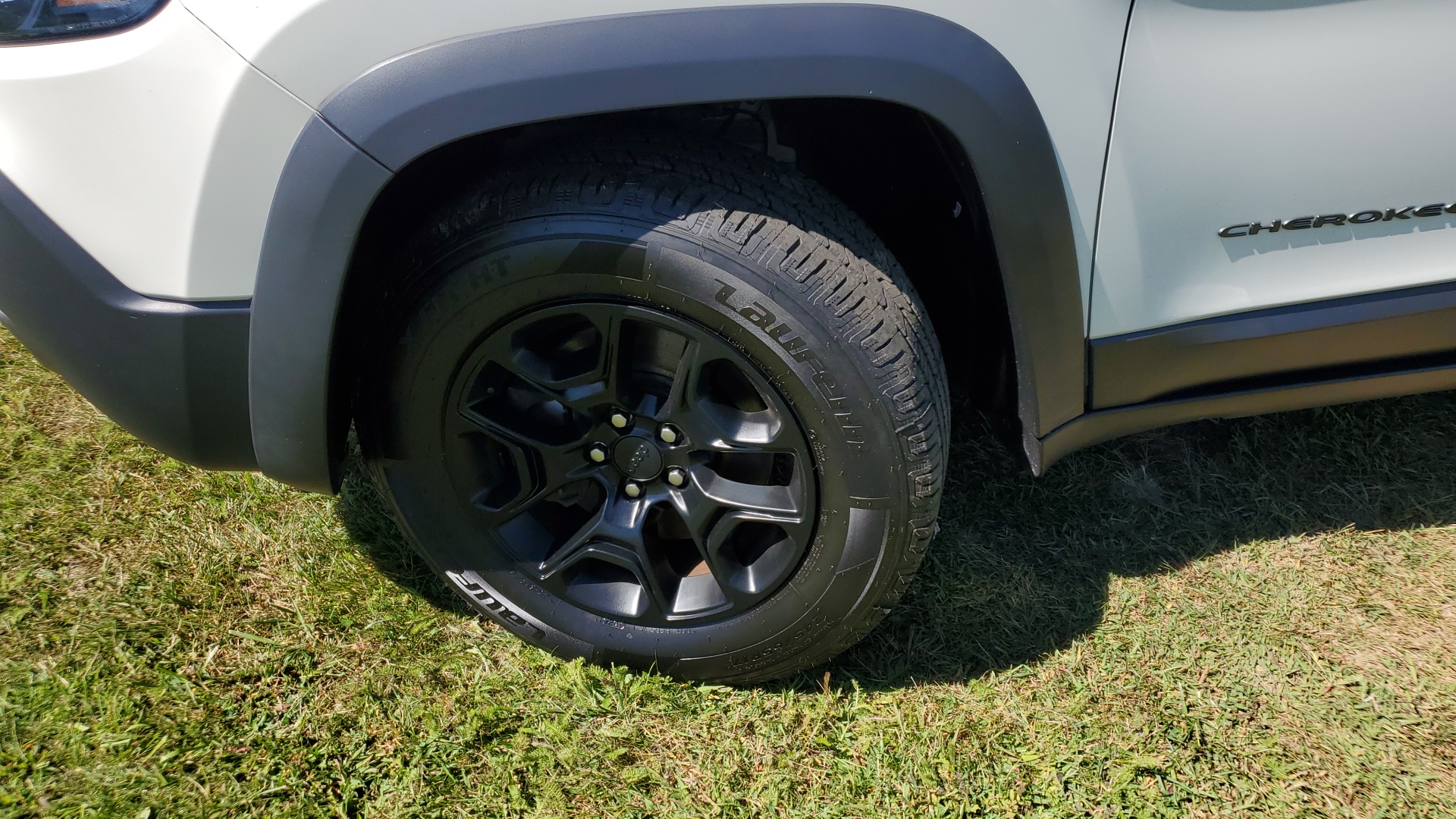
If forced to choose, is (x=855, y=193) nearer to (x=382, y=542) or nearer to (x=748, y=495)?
(x=748, y=495)

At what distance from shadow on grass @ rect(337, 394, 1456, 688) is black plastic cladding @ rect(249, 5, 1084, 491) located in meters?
0.74

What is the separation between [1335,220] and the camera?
5.25 ft

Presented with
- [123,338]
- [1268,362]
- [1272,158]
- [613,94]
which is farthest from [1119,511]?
[123,338]

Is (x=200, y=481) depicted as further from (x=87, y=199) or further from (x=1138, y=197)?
(x=1138, y=197)

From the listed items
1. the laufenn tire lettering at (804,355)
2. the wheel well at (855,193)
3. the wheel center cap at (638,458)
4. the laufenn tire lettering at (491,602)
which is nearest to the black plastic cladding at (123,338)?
the wheel well at (855,193)

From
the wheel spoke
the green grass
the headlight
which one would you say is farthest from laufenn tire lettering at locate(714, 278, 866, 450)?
the headlight

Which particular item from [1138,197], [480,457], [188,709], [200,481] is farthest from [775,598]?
[200,481]

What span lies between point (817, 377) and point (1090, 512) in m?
1.16

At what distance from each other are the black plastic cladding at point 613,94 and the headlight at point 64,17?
0.28 meters

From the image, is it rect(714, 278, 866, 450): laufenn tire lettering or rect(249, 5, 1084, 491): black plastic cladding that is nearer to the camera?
rect(249, 5, 1084, 491): black plastic cladding

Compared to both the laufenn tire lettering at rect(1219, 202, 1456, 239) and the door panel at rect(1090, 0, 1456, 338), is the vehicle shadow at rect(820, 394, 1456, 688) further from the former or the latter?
the laufenn tire lettering at rect(1219, 202, 1456, 239)

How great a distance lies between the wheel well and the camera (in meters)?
1.56

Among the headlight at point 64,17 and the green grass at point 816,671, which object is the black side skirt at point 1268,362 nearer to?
the green grass at point 816,671

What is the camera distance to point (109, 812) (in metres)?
1.67
